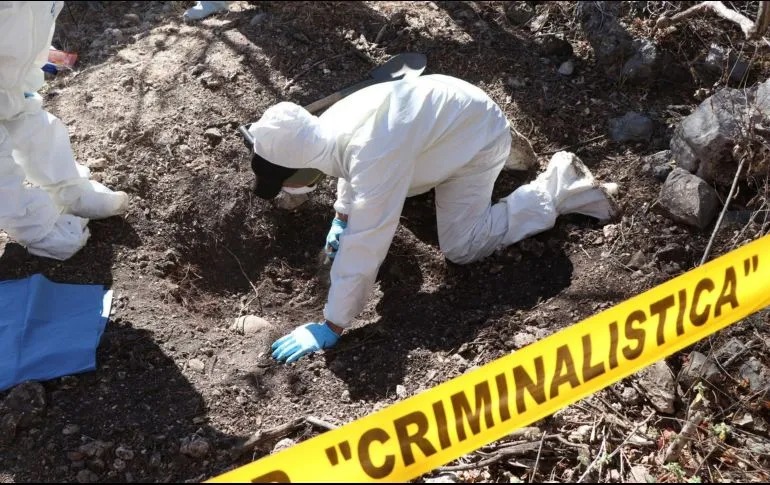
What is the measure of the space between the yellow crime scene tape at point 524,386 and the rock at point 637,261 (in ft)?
2.22

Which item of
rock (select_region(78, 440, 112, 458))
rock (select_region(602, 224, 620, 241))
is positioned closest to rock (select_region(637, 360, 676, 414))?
rock (select_region(602, 224, 620, 241))

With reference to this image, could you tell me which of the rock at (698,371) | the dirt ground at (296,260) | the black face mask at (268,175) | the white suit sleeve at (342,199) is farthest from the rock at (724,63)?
the black face mask at (268,175)

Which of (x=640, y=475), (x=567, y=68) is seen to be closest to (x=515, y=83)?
(x=567, y=68)

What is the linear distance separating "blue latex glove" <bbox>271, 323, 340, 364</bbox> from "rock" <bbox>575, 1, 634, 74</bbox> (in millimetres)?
2255

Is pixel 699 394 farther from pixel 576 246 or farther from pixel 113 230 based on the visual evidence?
pixel 113 230

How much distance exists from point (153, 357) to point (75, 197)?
0.92 meters

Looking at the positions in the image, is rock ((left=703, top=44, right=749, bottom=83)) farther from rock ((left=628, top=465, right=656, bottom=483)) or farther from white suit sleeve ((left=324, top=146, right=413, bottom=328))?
rock ((left=628, top=465, right=656, bottom=483))

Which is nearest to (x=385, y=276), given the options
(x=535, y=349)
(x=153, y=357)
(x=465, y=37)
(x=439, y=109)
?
(x=439, y=109)

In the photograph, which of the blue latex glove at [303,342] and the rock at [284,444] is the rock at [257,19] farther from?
the rock at [284,444]

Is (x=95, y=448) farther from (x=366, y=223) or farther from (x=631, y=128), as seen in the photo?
(x=631, y=128)

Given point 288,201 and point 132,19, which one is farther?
point 132,19

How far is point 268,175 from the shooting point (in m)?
3.24

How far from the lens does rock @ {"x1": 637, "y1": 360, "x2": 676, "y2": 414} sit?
2.87m

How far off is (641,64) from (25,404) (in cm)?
336
